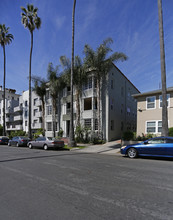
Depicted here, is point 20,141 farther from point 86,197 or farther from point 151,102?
point 86,197

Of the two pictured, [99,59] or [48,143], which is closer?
[48,143]

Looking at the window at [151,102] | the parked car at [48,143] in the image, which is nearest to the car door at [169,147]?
the window at [151,102]

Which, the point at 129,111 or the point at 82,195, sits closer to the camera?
the point at 82,195

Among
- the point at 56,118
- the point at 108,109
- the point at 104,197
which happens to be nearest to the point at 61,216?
the point at 104,197

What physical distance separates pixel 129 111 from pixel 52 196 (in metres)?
→ 28.1

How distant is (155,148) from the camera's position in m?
9.45

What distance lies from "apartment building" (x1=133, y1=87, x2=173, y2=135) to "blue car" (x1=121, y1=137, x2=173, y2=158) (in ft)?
29.7

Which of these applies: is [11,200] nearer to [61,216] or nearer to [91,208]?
[61,216]

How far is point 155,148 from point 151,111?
10.0 m

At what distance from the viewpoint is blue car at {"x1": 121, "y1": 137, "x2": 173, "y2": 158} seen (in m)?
9.22

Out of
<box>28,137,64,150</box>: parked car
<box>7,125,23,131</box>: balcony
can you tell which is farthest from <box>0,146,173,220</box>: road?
<box>7,125,23,131</box>: balcony

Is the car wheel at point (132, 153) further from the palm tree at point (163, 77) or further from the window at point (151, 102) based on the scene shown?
the window at point (151, 102)

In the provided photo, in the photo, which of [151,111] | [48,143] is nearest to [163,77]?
[151,111]

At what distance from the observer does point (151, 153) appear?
956 cm
